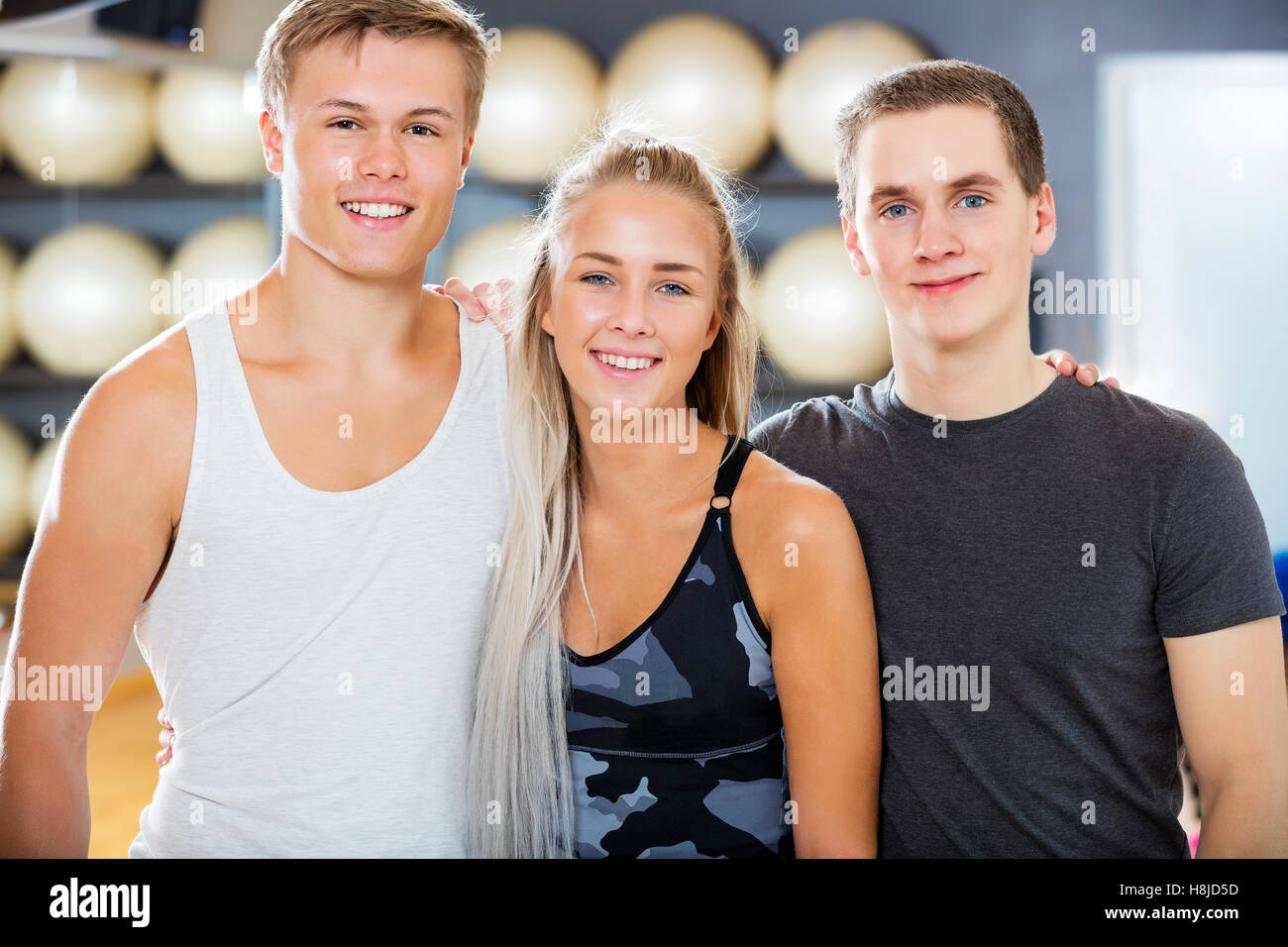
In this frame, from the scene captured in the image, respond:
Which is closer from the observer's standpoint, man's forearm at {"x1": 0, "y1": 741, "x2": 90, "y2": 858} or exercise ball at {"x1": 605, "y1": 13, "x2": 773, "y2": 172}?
man's forearm at {"x1": 0, "y1": 741, "x2": 90, "y2": 858}

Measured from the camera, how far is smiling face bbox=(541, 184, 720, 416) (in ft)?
3.14

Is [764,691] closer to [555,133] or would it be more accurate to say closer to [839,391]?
[839,391]

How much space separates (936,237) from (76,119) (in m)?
2.22

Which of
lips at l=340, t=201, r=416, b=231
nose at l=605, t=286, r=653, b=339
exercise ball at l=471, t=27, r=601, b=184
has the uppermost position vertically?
exercise ball at l=471, t=27, r=601, b=184

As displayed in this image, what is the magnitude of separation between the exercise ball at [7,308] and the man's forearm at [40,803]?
1663 mm

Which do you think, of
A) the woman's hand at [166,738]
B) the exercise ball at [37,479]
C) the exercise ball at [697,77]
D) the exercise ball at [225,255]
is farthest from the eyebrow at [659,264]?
the exercise ball at [37,479]

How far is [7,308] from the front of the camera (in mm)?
2221

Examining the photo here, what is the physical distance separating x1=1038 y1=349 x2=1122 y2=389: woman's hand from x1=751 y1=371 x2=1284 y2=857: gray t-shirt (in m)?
0.08

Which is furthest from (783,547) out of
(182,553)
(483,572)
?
(182,553)

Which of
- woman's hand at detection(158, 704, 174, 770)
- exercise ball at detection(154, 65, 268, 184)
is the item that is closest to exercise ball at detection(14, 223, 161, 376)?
exercise ball at detection(154, 65, 268, 184)

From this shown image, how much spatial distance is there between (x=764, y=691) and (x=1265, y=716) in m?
0.43

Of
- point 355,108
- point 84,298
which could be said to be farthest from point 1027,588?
point 84,298

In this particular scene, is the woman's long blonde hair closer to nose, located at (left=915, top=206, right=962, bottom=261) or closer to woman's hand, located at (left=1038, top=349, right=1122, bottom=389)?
nose, located at (left=915, top=206, right=962, bottom=261)

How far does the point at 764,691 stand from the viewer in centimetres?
93
